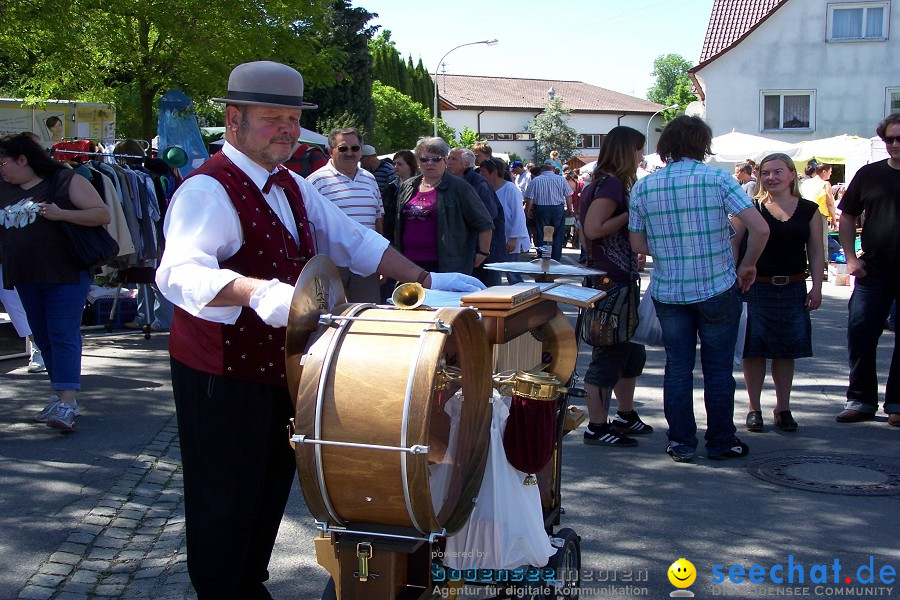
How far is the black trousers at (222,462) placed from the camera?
306 centimetres

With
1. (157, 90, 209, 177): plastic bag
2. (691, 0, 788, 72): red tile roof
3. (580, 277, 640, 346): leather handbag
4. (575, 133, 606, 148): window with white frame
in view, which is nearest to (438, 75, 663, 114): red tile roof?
(575, 133, 606, 148): window with white frame

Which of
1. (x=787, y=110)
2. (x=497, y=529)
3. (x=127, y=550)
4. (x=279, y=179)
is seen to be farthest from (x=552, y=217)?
(x=787, y=110)

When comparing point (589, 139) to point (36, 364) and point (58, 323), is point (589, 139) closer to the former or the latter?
point (36, 364)

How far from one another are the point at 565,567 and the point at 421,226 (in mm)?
4642

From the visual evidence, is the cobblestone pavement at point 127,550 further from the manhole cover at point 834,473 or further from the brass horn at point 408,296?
the manhole cover at point 834,473

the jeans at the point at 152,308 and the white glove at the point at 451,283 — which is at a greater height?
the white glove at the point at 451,283

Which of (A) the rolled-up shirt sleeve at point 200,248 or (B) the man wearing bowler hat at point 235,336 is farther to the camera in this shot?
(B) the man wearing bowler hat at point 235,336

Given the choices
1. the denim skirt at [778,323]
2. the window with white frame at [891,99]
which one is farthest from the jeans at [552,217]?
the window with white frame at [891,99]

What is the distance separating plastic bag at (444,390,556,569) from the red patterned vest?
2.30 feet

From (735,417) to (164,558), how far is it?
414 centimetres

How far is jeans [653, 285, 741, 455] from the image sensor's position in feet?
18.9

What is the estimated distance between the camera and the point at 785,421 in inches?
263

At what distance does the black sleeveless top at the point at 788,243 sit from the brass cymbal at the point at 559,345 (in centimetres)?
331

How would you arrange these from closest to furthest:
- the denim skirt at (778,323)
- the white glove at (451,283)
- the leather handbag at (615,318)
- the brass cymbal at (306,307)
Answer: the brass cymbal at (306,307)
the white glove at (451,283)
the leather handbag at (615,318)
the denim skirt at (778,323)
